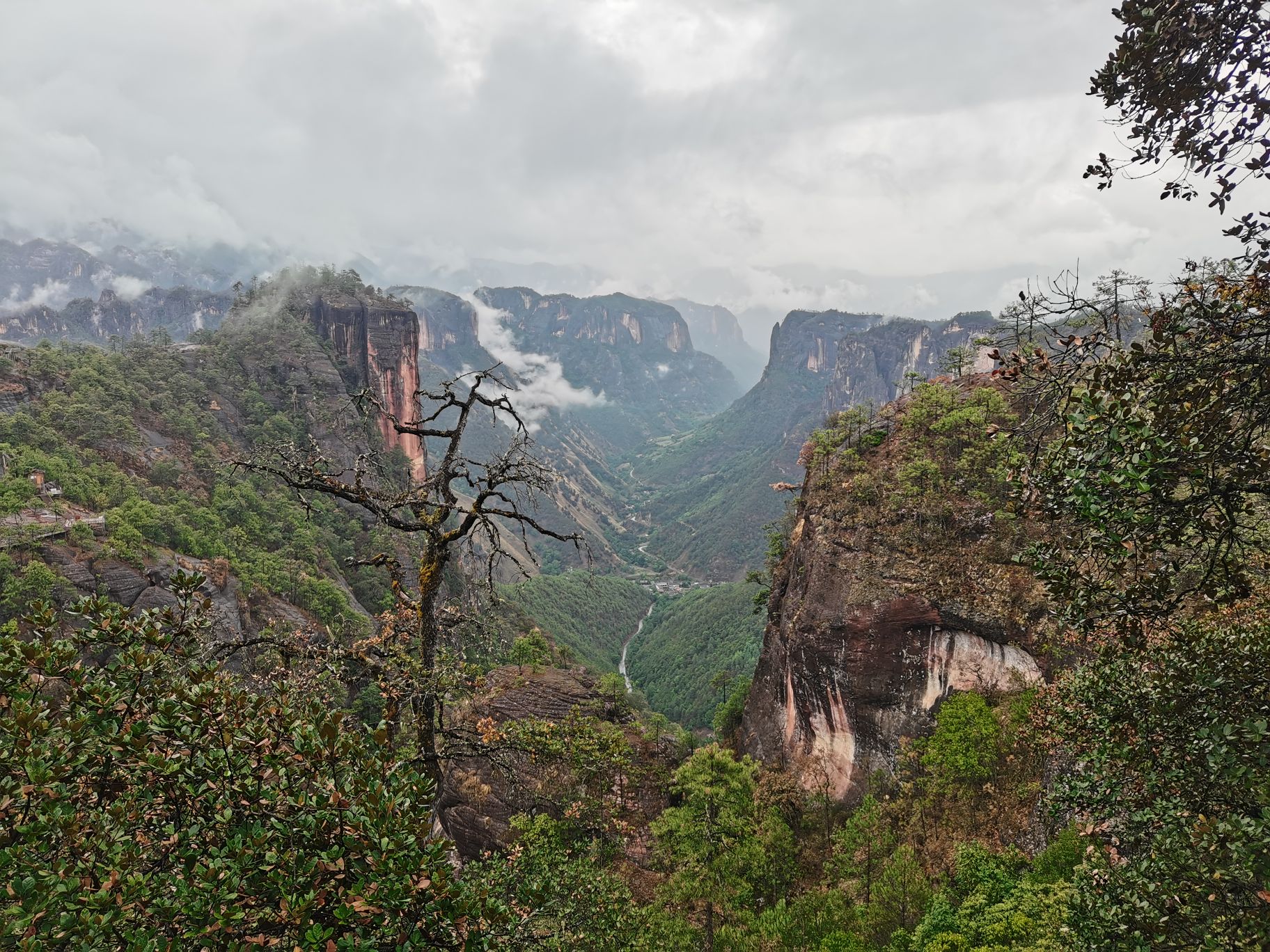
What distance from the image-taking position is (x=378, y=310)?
266ft

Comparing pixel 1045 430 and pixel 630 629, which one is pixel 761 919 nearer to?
pixel 1045 430

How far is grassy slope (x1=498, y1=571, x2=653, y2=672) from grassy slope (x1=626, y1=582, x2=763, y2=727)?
4791mm

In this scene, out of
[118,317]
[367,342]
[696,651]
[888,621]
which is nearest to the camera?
[888,621]

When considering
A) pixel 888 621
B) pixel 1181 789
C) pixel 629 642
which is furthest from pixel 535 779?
pixel 629 642

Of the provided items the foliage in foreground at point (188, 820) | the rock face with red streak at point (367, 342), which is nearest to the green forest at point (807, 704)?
Result: the foliage in foreground at point (188, 820)

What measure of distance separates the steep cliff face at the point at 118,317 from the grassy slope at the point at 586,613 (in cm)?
10116

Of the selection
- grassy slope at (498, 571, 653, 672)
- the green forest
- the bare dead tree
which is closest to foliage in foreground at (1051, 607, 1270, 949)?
the green forest

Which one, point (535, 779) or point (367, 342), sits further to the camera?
point (367, 342)

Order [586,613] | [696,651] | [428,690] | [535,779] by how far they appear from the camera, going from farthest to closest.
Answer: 1. [586,613]
2. [696,651]
3. [535,779]
4. [428,690]

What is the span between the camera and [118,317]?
153 m

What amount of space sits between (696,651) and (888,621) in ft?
238

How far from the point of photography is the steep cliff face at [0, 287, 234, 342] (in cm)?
14525

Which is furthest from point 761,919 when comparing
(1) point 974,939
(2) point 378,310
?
(2) point 378,310

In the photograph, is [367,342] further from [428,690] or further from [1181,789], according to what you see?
[1181,789]
